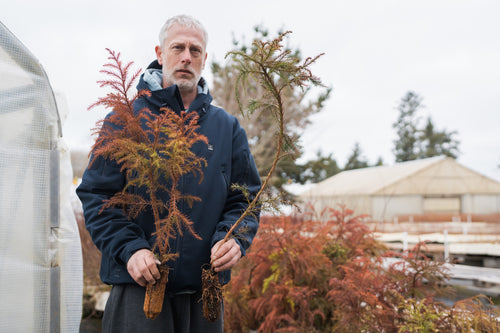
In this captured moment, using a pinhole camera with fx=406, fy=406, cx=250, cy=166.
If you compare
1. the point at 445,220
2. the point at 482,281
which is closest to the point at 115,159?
the point at 482,281

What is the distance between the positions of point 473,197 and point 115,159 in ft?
91.1

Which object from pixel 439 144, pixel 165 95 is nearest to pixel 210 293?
pixel 165 95

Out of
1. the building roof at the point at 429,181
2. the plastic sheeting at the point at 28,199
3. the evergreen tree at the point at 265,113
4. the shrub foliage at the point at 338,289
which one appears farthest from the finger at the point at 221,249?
the building roof at the point at 429,181

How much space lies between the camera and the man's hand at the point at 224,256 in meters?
1.76

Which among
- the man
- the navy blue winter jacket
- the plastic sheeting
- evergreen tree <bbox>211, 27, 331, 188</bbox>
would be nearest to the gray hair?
the man

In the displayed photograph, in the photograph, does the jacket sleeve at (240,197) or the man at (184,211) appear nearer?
the man at (184,211)

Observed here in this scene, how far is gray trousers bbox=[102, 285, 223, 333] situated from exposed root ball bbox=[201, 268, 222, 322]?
17 cm

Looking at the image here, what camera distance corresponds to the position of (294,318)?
3760mm

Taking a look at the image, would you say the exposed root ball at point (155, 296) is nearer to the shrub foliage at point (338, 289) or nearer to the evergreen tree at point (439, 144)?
the shrub foliage at point (338, 289)

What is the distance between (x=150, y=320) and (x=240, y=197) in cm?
73

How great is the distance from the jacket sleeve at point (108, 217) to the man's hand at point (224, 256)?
0.29 metres

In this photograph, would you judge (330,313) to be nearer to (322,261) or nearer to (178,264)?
(322,261)

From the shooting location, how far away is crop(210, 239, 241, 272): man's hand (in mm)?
1758

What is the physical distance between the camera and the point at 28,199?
2.44 m
